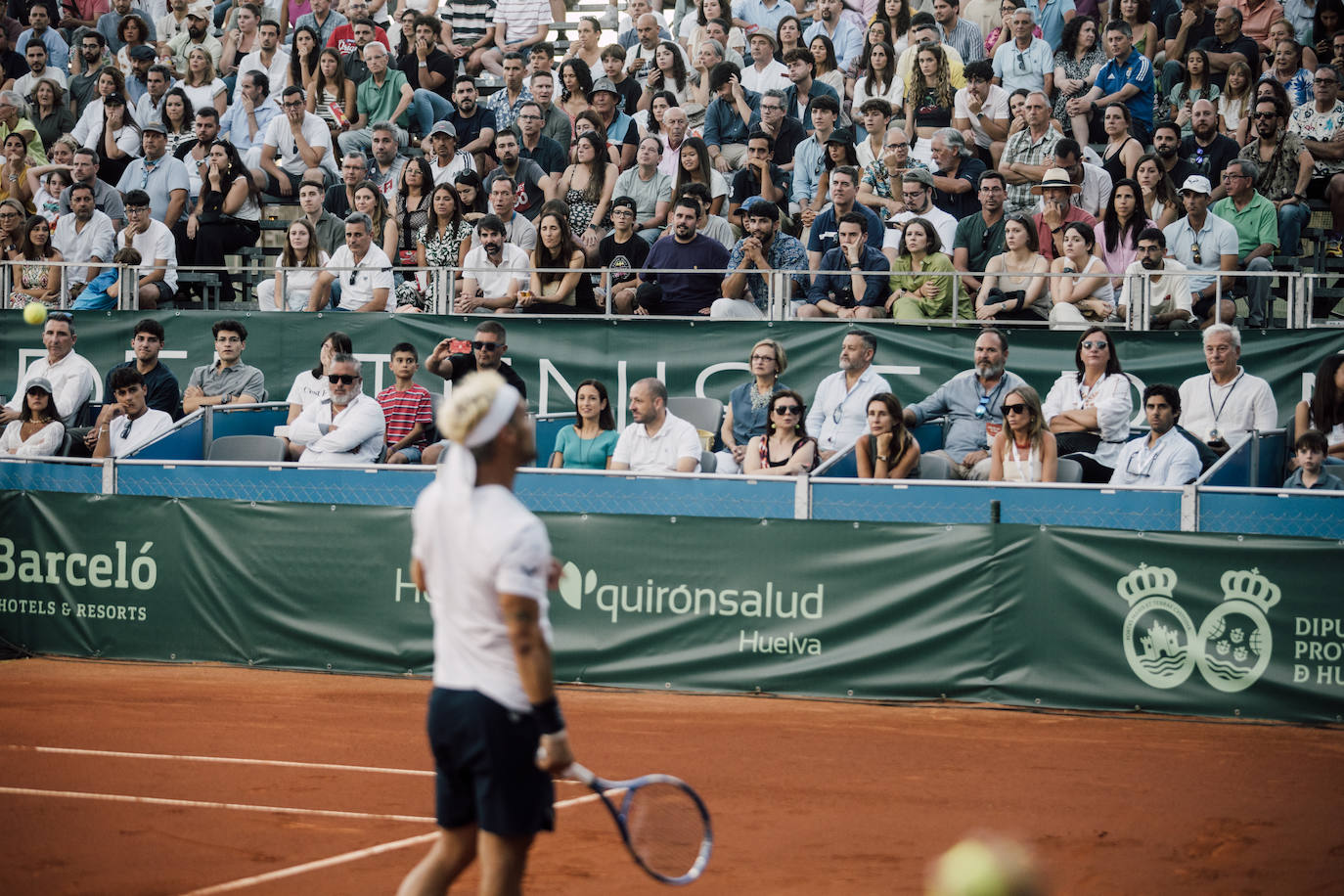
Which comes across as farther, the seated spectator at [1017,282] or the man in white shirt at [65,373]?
the man in white shirt at [65,373]

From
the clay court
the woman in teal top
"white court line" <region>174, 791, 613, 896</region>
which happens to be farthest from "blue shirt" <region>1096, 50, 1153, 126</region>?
"white court line" <region>174, 791, 613, 896</region>

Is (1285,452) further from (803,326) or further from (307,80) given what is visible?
(307,80)

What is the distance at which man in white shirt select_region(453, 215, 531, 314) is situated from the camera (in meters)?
15.3

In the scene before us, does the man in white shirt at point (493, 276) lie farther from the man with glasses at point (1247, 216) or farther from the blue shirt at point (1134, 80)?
the man with glasses at point (1247, 216)

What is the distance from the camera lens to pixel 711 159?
16969 millimetres

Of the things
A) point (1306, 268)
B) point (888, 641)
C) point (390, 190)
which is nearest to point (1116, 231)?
point (1306, 268)

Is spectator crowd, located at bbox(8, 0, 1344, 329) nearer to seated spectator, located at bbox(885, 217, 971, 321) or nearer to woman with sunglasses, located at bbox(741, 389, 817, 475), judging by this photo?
seated spectator, located at bbox(885, 217, 971, 321)

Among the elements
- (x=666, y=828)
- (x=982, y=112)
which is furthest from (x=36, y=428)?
(x=666, y=828)

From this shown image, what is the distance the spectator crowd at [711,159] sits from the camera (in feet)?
47.2

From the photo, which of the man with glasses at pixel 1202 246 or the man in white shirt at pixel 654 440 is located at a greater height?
the man with glasses at pixel 1202 246

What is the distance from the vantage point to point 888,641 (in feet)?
36.8

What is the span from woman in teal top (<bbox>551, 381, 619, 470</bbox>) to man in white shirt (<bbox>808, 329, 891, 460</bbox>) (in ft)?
5.68

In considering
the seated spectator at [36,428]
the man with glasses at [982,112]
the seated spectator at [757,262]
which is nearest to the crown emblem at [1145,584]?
the seated spectator at [757,262]

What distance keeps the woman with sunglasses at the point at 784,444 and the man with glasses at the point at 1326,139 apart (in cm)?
620
